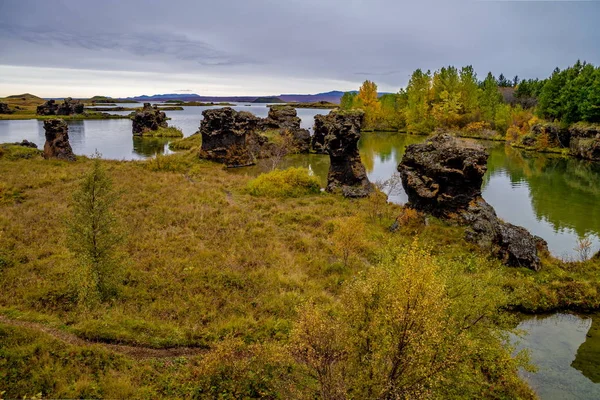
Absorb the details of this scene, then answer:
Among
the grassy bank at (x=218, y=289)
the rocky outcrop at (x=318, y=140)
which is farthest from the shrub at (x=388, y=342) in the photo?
the rocky outcrop at (x=318, y=140)

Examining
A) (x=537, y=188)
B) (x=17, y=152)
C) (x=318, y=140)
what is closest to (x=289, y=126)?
(x=318, y=140)

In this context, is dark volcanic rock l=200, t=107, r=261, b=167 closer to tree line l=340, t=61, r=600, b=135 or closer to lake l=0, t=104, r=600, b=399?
lake l=0, t=104, r=600, b=399

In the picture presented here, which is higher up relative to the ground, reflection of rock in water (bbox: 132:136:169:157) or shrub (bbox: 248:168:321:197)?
reflection of rock in water (bbox: 132:136:169:157)

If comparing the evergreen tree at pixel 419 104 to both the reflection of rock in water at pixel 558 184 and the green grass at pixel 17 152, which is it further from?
the green grass at pixel 17 152

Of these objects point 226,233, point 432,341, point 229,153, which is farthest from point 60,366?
point 229,153

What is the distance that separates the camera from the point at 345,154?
4584 centimetres

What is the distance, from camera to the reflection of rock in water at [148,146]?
255 feet

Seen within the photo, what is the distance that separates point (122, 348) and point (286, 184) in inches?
1218

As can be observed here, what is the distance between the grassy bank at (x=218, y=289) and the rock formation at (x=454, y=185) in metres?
1.58

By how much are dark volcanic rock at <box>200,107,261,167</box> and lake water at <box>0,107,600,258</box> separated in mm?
4317

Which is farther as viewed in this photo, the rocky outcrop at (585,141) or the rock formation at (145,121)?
the rock formation at (145,121)

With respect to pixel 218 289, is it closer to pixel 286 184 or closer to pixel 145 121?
pixel 286 184

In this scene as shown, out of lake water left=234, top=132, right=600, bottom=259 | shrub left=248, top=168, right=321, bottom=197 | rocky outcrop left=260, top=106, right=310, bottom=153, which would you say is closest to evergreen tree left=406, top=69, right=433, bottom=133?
lake water left=234, top=132, right=600, bottom=259

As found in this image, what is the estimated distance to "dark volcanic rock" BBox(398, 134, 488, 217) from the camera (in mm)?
30297
